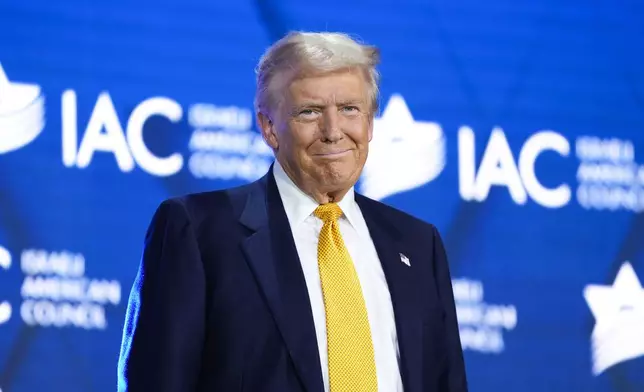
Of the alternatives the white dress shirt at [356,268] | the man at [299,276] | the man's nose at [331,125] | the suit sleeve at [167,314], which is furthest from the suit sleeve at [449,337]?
the suit sleeve at [167,314]

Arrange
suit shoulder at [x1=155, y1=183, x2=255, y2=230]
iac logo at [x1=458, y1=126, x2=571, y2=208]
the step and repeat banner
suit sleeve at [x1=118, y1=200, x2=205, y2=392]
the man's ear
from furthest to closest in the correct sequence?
iac logo at [x1=458, y1=126, x2=571, y2=208] < the step and repeat banner < the man's ear < suit shoulder at [x1=155, y1=183, x2=255, y2=230] < suit sleeve at [x1=118, y1=200, x2=205, y2=392]

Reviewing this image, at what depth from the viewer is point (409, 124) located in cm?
313

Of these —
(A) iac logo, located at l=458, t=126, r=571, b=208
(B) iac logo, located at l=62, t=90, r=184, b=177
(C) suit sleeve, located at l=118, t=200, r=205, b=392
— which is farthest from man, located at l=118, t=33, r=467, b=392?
(A) iac logo, located at l=458, t=126, r=571, b=208

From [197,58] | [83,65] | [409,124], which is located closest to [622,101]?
[409,124]

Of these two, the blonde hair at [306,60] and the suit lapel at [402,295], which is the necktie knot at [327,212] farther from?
the blonde hair at [306,60]

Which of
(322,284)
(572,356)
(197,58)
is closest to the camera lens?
(322,284)

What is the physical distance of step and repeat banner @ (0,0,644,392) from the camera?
9.15ft

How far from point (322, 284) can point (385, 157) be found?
4.19ft

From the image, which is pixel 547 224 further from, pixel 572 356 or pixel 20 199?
pixel 20 199

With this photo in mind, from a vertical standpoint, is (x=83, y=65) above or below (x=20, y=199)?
above

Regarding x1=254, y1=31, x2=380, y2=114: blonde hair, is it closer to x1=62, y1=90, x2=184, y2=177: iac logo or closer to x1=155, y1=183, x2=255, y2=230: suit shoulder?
x1=155, y1=183, x2=255, y2=230: suit shoulder

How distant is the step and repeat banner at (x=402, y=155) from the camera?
2.79 meters

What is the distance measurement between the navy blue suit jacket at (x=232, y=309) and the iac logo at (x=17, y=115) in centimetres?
104

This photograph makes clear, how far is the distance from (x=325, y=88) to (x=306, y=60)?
6 centimetres
